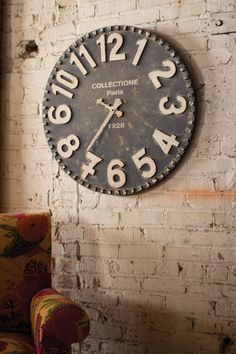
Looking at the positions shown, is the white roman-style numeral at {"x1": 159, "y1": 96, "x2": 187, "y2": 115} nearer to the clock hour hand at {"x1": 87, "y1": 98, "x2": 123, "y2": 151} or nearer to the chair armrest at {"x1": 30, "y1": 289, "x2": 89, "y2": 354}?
the clock hour hand at {"x1": 87, "y1": 98, "x2": 123, "y2": 151}

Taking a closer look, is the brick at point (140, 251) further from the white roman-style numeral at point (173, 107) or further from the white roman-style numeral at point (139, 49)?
the white roman-style numeral at point (139, 49)

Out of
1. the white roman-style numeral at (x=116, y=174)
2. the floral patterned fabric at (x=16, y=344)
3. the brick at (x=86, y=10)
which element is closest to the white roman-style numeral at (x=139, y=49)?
the brick at (x=86, y=10)

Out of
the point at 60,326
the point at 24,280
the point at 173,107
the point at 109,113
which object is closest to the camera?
the point at 60,326

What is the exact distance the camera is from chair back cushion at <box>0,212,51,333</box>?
5.68 ft

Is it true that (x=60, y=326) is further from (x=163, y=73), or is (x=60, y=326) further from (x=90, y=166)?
(x=163, y=73)

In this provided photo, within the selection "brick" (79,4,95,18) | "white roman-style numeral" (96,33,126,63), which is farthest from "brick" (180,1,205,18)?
"brick" (79,4,95,18)

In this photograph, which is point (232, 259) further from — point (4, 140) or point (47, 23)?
point (47, 23)

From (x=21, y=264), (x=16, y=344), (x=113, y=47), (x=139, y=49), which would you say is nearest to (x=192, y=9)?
(x=139, y=49)

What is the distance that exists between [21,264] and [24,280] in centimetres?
7

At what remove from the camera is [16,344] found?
153 cm

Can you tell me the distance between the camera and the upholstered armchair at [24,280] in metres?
1.57

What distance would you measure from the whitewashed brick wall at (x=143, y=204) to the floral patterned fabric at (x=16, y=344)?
515 millimetres

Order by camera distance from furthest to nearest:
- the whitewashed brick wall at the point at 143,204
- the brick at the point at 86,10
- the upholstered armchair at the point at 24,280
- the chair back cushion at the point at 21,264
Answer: the brick at the point at 86,10 < the whitewashed brick wall at the point at 143,204 < the chair back cushion at the point at 21,264 < the upholstered armchair at the point at 24,280

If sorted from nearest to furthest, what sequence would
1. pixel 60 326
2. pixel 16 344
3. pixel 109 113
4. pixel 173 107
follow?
pixel 60 326 → pixel 16 344 → pixel 173 107 → pixel 109 113
